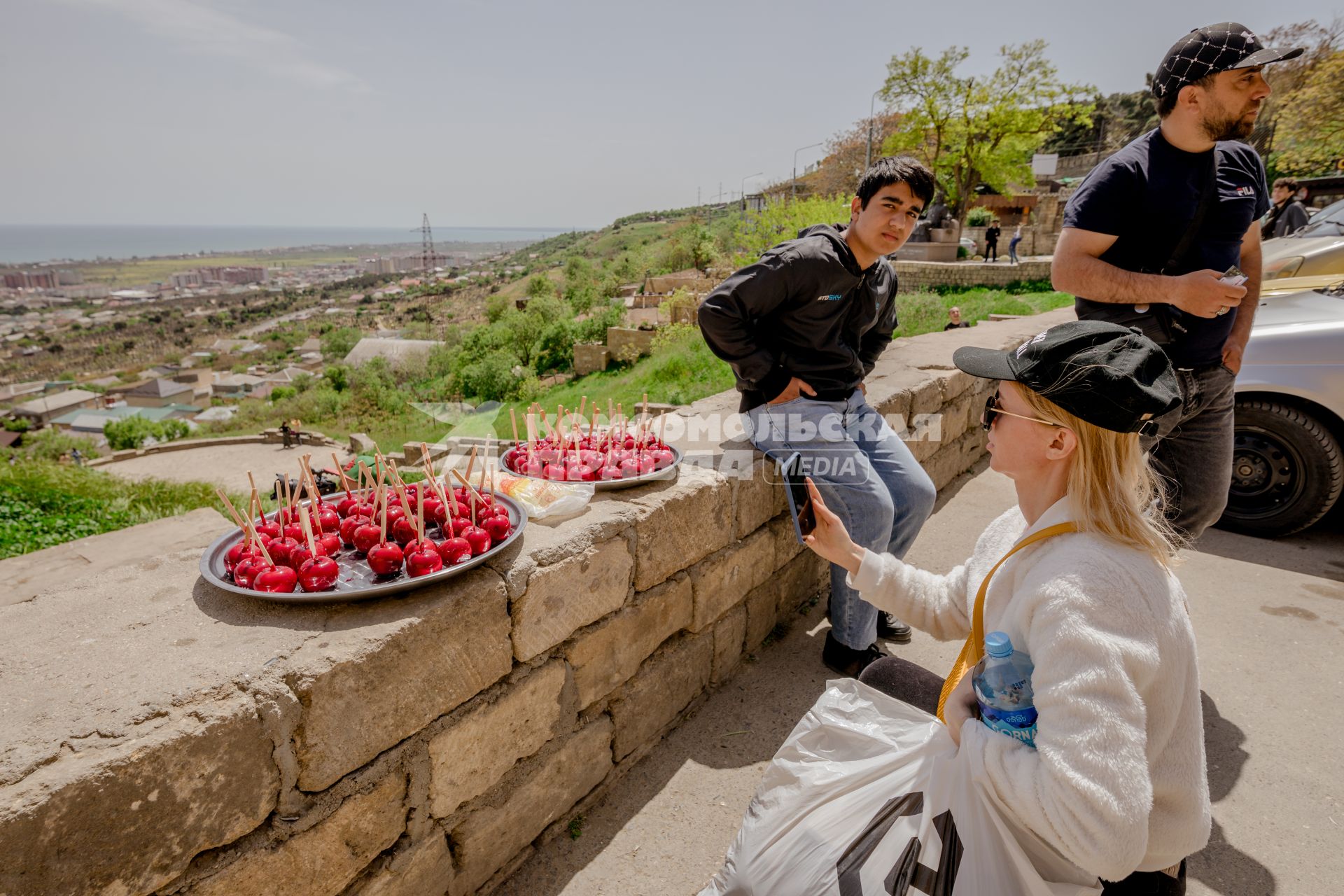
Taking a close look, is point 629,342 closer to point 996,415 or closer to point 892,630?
point 892,630

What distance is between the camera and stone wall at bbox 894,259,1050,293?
20.2 m

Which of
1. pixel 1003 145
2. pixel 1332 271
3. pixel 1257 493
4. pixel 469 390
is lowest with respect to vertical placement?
pixel 469 390

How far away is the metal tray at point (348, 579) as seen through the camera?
1.56 m

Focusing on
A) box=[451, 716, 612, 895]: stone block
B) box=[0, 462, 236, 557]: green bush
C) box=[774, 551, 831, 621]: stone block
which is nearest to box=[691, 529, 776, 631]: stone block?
box=[774, 551, 831, 621]: stone block

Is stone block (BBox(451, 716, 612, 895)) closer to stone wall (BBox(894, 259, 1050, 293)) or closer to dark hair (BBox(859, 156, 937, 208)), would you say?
dark hair (BBox(859, 156, 937, 208))

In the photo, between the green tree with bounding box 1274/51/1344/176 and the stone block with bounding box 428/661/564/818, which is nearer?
the stone block with bounding box 428/661/564/818

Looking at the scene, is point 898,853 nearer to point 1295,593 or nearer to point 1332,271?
point 1295,593

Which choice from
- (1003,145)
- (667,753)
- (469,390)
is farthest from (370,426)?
(667,753)

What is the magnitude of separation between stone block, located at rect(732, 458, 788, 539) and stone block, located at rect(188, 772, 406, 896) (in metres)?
1.67

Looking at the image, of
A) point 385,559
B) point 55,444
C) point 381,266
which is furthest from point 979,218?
point 381,266

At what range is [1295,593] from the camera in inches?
144

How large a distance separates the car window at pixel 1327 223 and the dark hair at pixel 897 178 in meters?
6.44

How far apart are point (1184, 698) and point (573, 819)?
191 cm

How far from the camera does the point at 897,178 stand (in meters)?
2.94
